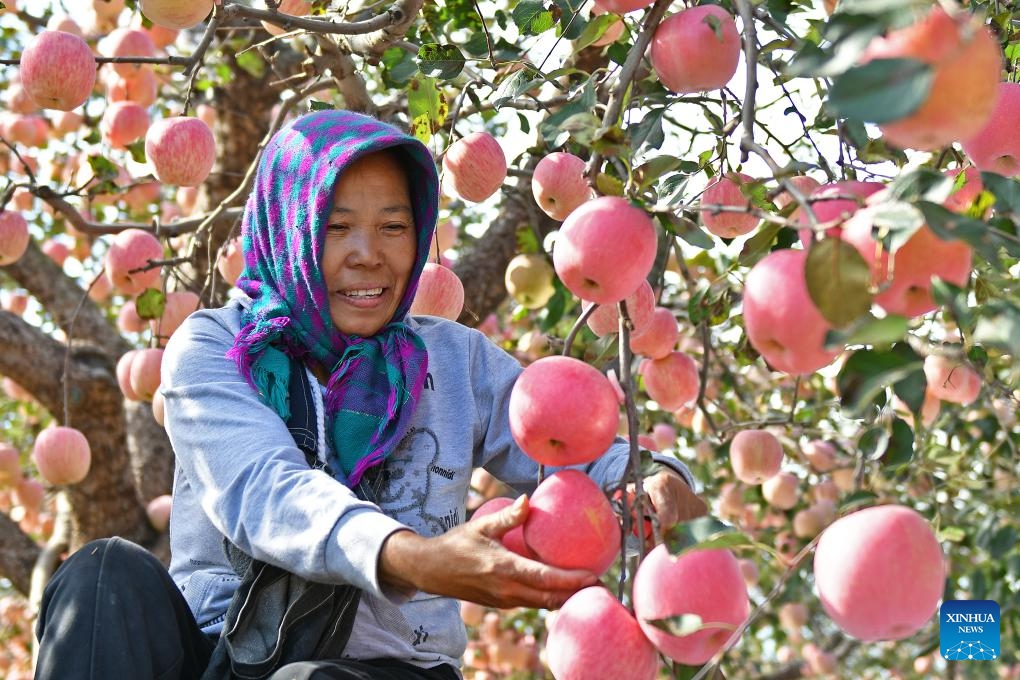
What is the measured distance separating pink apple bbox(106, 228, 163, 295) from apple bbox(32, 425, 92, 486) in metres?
0.42

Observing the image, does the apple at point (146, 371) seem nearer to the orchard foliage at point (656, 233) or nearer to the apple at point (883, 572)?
the orchard foliage at point (656, 233)

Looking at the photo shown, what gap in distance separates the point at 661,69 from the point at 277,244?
0.62m

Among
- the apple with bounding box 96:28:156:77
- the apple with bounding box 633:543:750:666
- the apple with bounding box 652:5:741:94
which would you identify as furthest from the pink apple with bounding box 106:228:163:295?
the apple with bounding box 633:543:750:666

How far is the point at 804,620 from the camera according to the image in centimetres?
500

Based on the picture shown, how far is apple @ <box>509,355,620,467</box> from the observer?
3.43 ft

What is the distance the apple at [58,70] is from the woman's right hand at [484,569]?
146 centimetres

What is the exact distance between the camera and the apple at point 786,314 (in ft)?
2.79

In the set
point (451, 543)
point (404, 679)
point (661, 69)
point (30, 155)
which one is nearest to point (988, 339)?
point (451, 543)

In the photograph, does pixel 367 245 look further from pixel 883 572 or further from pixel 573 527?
pixel 883 572

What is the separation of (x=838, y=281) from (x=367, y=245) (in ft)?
2.94

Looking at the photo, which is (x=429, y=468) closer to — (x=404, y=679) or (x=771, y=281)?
(x=404, y=679)

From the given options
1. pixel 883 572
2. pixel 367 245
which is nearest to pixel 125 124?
pixel 367 245

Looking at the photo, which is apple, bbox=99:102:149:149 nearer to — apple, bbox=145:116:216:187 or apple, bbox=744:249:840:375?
apple, bbox=145:116:216:187

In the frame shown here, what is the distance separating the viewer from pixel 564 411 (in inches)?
41.0
